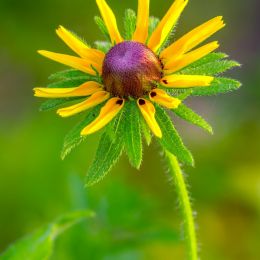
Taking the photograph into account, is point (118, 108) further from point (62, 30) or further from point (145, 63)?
point (62, 30)

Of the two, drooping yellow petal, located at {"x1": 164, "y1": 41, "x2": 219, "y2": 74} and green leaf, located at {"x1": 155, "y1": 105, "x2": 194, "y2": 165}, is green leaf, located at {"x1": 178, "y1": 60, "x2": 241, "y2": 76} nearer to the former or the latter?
drooping yellow petal, located at {"x1": 164, "y1": 41, "x2": 219, "y2": 74}

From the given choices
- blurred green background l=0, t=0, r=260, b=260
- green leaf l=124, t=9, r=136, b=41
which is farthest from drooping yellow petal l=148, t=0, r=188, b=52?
blurred green background l=0, t=0, r=260, b=260

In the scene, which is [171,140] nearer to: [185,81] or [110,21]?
[185,81]

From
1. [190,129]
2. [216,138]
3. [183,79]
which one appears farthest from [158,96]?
[190,129]

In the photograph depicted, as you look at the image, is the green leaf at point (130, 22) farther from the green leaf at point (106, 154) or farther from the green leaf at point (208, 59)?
the green leaf at point (106, 154)

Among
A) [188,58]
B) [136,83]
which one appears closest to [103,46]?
[136,83]

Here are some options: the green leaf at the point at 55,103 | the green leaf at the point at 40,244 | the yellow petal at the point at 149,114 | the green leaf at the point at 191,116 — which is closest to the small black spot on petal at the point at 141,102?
the yellow petal at the point at 149,114

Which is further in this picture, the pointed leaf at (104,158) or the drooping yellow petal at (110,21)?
the drooping yellow petal at (110,21)

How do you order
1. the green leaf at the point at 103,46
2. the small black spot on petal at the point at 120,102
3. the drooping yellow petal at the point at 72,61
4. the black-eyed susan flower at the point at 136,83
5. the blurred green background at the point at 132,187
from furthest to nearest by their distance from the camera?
the blurred green background at the point at 132,187 → the green leaf at the point at 103,46 → the drooping yellow petal at the point at 72,61 → the small black spot on petal at the point at 120,102 → the black-eyed susan flower at the point at 136,83
